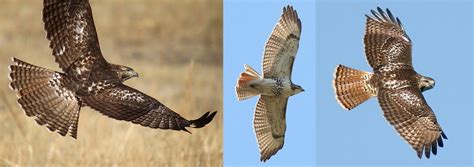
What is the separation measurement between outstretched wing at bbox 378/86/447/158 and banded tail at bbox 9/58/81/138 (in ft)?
6.32

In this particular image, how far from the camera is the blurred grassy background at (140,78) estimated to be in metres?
8.62

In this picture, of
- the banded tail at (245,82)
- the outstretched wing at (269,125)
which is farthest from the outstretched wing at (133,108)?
the outstretched wing at (269,125)

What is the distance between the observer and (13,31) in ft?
45.2

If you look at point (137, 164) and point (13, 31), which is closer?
point (137, 164)

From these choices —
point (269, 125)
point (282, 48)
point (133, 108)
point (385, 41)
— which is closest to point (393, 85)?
point (385, 41)

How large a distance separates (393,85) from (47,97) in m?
2.13

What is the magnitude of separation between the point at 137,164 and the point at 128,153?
128 mm

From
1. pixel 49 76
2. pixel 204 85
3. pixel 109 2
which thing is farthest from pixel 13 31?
pixel 49 76

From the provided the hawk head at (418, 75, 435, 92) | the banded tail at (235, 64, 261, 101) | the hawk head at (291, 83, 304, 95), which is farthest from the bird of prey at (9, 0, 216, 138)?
the hawk head at (418, 75, 435, 92)

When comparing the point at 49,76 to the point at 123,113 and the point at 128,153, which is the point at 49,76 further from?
the point at 128,153

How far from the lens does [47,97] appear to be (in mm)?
7238

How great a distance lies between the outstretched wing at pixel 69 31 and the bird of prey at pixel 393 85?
1654 mm

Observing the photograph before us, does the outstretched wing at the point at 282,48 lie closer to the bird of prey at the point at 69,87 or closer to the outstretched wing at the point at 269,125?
the outstretched wing at the point at 269,125

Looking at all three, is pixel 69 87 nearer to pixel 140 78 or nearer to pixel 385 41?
pixel 385 41
